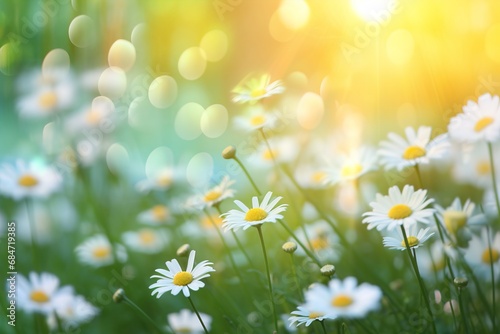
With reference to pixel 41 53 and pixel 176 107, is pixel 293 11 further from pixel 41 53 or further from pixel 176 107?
pixel 41 53

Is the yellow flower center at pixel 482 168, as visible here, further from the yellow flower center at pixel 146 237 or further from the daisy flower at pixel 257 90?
the yellow flower center at pixel 146 237

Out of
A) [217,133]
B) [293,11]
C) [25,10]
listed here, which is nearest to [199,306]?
[217,133]


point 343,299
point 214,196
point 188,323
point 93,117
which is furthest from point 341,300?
point 93,117

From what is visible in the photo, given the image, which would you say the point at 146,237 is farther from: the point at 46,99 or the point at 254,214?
the point at 254,214

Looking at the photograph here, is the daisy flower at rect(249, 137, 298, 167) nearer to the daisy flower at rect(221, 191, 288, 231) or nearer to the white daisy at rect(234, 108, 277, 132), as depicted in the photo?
the white daisy at rect(234, 108, 277, 132)

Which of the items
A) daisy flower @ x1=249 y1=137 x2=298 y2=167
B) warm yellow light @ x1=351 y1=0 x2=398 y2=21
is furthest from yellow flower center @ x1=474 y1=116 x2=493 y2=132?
warm yellow light @ x1=351 y1=0 x2=398 y2=21

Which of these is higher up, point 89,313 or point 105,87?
point 105,87
